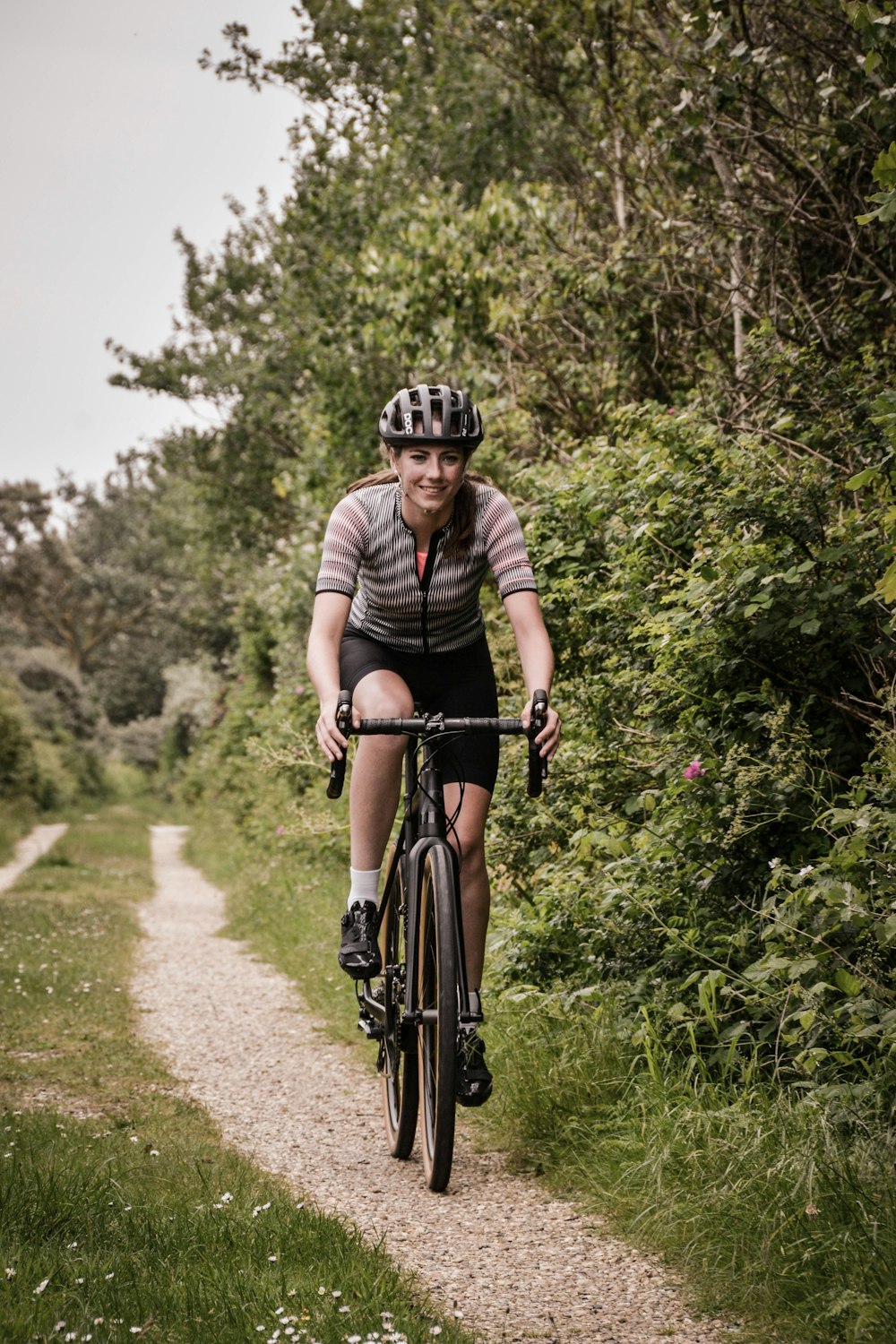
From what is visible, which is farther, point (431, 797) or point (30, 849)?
point (30, 849)

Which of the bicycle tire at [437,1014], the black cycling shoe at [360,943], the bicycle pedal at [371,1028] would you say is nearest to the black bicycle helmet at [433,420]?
the bicycle tire at [437,1014]

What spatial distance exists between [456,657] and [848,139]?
13.2 feet

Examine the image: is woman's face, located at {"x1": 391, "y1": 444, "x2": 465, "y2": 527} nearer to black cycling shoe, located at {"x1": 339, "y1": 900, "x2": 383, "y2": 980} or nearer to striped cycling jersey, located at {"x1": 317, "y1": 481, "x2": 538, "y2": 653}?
striped cycling jersey, located at {"x1": 317, "y1": 481, "x2": 538, "y2": 653}

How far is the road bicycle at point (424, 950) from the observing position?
12.1 feet

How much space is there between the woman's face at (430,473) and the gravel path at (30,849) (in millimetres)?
12801

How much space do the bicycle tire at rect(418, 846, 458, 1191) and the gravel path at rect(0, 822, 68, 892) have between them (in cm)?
1240

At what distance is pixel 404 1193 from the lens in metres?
3.98

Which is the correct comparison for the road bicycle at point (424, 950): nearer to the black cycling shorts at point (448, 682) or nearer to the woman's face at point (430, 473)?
the black cycling shorts at point (448, 682)

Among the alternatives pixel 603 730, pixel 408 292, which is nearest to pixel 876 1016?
pixel 603 730

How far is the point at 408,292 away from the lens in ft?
36.0

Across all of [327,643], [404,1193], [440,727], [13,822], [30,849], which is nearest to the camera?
[440,727]

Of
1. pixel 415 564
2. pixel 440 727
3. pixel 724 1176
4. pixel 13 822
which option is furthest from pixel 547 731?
pixel 13 822

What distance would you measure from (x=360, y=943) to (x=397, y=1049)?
539 millimetres

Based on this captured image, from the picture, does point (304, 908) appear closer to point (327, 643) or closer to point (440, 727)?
point (327, 643)
